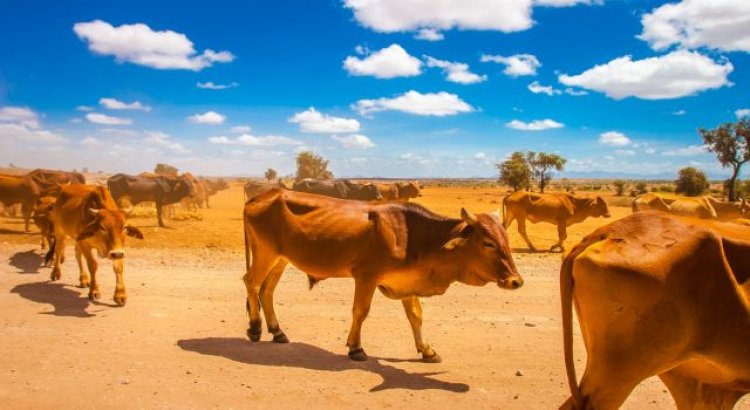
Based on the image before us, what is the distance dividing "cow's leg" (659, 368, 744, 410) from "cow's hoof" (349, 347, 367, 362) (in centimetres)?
367

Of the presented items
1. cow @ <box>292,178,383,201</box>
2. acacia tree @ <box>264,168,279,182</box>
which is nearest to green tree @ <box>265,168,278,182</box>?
acacia tree @ <box>264,168,279,182</box>

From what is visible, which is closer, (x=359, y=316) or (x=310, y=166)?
(x=359, y=316)

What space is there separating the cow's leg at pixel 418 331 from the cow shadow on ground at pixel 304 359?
0.40 meters

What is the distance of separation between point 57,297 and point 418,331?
23.0 feet

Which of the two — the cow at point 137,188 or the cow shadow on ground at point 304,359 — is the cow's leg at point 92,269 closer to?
the cow shadow on ground at point 304,359

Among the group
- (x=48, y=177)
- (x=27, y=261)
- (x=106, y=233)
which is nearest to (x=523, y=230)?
(x=106, y=233)

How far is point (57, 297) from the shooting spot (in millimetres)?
9992

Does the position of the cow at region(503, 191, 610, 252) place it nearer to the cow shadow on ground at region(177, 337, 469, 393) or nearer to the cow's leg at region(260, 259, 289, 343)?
the cow's leg at region(260, 259, 289, 343)

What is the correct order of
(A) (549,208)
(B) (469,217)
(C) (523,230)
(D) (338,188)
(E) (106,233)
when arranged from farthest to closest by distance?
(D) (338,188) → (A) (549,208) → (C) (523,230) → (E) (106,233) → (B) (469,217)

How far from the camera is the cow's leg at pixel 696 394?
165 inches

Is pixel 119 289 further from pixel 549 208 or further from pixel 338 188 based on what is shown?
pixel 338 188

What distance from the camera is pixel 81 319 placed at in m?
8.57

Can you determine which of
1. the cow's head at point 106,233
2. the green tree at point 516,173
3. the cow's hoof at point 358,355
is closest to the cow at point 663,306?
the cow's hoof at point 358,355

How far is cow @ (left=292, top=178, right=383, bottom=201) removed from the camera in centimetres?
3406
